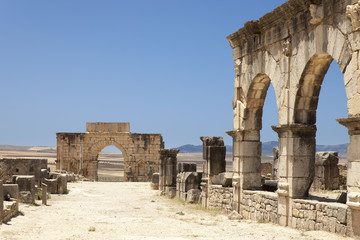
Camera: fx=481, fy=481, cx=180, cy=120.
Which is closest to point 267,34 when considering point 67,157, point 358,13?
point 358,13

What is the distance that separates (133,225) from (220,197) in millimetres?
3802

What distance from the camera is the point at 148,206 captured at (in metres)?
15.2

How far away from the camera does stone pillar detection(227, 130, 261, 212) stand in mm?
12734

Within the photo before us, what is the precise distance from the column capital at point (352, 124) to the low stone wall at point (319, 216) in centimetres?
136

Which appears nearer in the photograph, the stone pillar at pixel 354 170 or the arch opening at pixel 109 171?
the stone pillar at pixel 354 170

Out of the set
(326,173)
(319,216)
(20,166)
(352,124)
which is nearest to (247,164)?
(319,216)

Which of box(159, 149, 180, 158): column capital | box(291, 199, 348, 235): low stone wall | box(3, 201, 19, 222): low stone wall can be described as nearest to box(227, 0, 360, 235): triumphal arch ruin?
box(291, 199, 348, 235): low stone wall

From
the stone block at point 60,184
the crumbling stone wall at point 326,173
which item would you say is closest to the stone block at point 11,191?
the stone block at point 60,184

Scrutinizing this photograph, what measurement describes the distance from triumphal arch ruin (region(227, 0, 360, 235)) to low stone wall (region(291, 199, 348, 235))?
0.21 metres

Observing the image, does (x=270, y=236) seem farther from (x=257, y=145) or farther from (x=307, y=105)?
(x=257, y=145)

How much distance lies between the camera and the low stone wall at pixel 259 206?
10.9 meters

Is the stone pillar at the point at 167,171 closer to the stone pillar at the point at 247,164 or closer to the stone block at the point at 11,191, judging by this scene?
the stone pillar at the point at 247,164

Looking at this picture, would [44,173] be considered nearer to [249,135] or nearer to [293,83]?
[249,135]

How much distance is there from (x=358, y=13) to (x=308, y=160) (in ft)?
11.6
